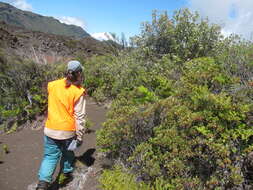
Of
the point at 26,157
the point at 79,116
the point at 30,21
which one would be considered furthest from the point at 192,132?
the point at 30,21

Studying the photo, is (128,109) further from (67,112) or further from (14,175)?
(14,175)

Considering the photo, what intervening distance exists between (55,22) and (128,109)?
5318 inches

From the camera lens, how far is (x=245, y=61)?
377 cm

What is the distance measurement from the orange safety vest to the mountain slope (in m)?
84.7

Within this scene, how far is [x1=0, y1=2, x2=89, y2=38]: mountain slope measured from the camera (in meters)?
91.9

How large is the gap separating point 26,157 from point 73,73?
2608mm

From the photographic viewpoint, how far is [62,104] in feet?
9.60

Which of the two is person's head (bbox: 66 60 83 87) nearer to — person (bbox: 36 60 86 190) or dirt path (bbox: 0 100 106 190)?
person (bbox: 36 60 86 190)

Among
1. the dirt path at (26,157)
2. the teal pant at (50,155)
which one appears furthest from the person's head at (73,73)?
the dirt path at (26,157)

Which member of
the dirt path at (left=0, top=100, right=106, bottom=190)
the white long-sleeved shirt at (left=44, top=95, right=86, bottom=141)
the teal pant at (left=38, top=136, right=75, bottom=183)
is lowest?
the dirt path at (left=0, top=100, right=106, bottom=190)

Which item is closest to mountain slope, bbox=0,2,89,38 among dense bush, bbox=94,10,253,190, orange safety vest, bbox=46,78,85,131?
orange safety vest, bbox=46,78,85,131

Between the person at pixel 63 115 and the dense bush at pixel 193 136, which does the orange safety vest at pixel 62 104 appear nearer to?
the person at pixel 63 115

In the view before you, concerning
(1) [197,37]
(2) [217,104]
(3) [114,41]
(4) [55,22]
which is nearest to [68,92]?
(2) [217,104]

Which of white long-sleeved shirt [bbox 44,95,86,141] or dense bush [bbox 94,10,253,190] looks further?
white long-sleeved shirt [bbox 44,95,86,141]
